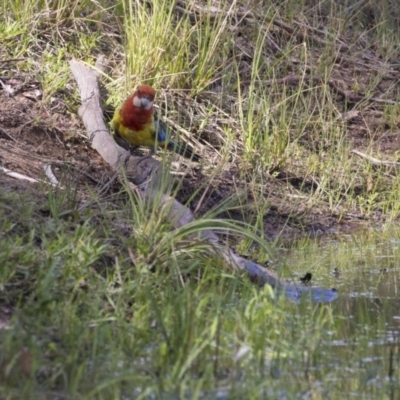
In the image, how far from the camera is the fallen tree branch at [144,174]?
4078 millimetres

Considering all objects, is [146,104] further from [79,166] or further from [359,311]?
[359,311]

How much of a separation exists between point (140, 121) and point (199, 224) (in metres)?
1.71

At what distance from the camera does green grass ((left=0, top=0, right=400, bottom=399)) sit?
9.85 feet

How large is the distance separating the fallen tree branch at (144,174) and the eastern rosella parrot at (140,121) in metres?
0.11

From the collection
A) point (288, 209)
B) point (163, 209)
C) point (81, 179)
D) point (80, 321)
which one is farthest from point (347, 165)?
point (80, 321)

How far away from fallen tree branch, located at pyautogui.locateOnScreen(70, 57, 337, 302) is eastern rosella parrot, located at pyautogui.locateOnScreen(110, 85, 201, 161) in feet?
0.36

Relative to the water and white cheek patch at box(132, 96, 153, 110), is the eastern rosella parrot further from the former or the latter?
the water

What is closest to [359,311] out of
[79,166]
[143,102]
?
[143,102]

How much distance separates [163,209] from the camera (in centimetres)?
410

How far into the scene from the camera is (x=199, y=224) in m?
3.99

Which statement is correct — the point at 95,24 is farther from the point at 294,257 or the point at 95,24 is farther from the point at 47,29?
the point at 294,257

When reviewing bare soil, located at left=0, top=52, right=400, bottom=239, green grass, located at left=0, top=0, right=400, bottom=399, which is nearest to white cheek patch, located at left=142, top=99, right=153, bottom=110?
bare soil, located at left=0, top=52, right=400, bottom=239

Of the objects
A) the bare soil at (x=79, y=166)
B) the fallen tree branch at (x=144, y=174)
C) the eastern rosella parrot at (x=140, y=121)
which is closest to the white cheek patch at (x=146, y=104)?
the eastern rosella parrot at (x=140, y=121)

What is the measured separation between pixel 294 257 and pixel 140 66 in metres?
2.05
